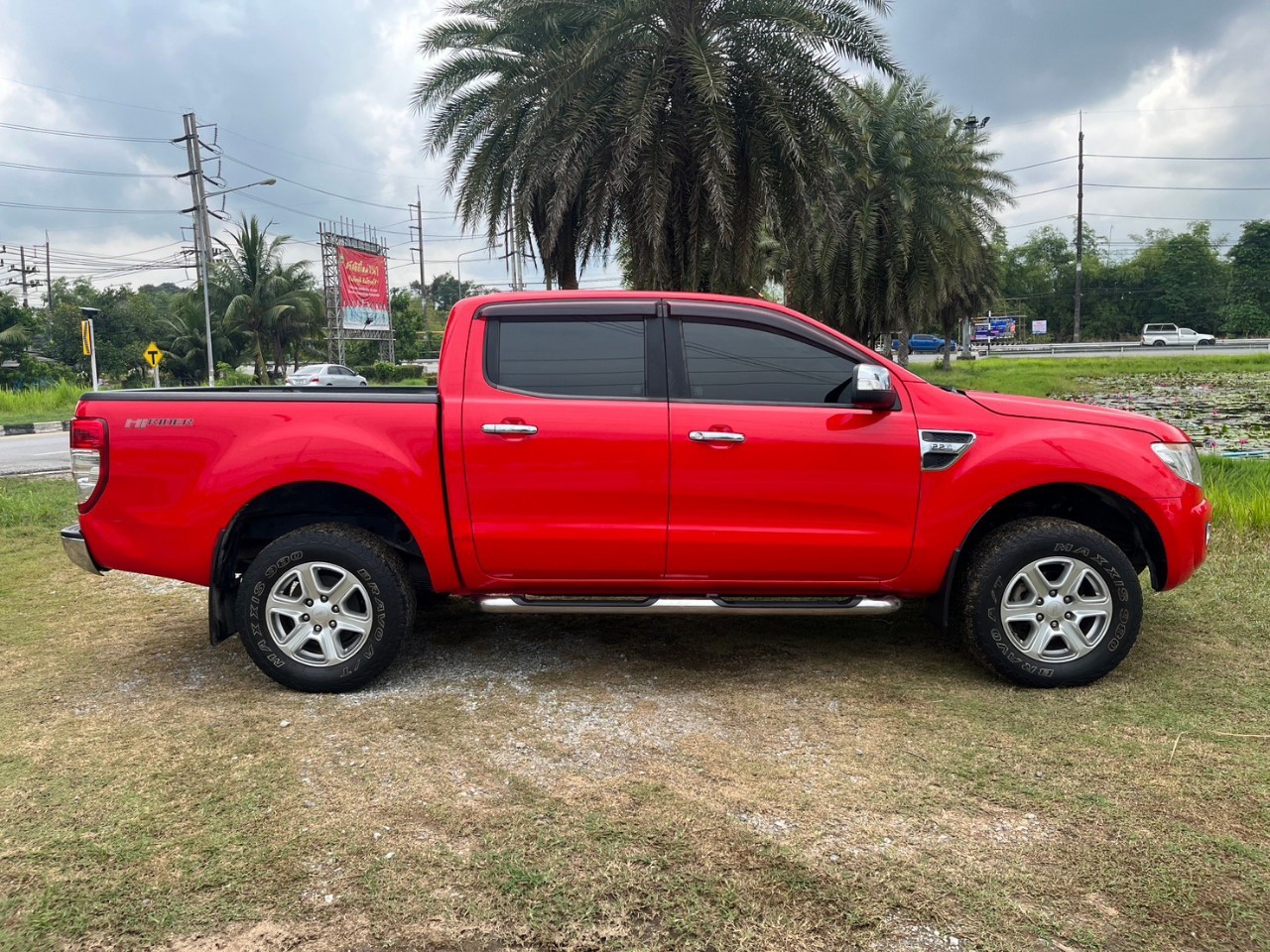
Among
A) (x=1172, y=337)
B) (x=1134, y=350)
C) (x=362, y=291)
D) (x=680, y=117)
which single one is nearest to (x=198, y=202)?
(x=362, y=291)

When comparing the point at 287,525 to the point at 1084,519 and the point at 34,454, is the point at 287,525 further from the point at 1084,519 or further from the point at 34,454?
the point at 34,454

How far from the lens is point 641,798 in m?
3.02

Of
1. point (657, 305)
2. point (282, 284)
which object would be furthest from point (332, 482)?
point (282, 284)

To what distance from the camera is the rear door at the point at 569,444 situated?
3844mm

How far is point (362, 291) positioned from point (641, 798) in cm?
5196

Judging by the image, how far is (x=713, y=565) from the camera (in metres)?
3.93

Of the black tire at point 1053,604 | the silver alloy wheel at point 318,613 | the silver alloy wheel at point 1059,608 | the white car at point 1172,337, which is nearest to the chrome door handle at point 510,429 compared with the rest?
the silver alloy wheel at point 318,613

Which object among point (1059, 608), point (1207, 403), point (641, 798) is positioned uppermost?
point (1207, 403)

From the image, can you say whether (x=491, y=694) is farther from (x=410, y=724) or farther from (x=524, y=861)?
(x=524, y=861)

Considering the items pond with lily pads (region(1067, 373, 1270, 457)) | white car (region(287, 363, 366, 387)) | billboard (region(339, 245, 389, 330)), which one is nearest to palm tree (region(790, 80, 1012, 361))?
pond with lily pads (region(1067, 373, 1270, 457))

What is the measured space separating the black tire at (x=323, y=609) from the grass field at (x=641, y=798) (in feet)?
0.50

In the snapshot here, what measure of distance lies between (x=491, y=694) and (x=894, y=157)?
68.5ft

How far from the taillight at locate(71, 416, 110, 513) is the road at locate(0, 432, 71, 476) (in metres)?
9.17

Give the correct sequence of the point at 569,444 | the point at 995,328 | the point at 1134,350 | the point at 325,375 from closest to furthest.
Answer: the point at 569,444
the point at 325,375
the point at 1134,350
the point at 995,328
